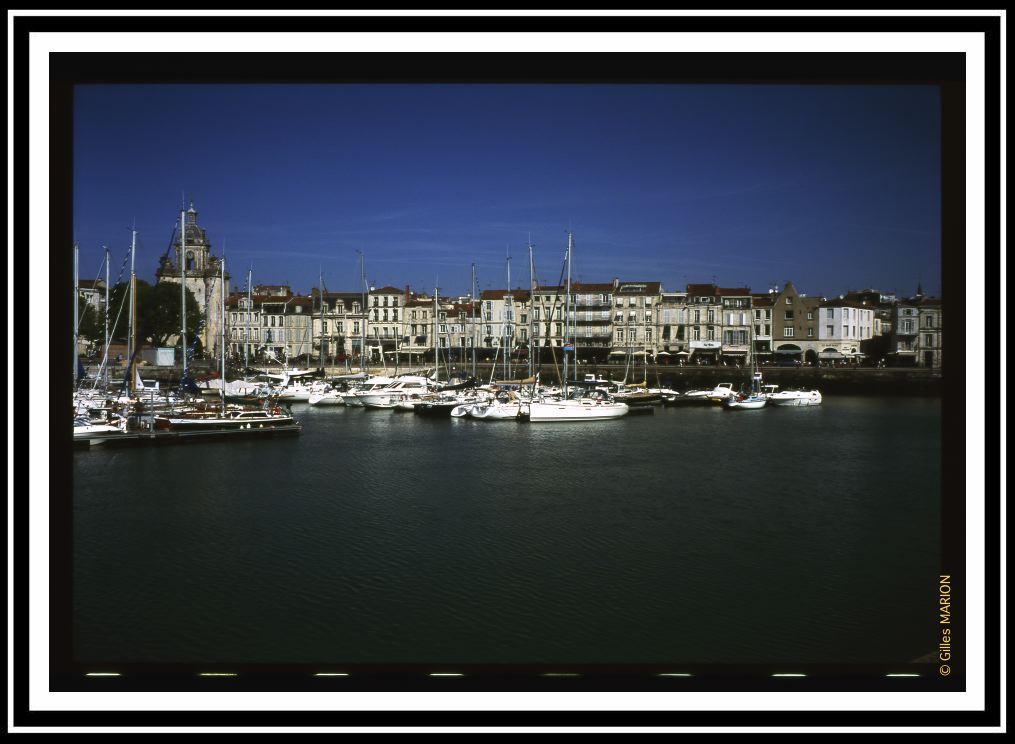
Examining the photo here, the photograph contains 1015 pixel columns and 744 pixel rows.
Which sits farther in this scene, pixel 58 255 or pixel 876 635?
pixel 876 635

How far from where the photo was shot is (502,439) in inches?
501

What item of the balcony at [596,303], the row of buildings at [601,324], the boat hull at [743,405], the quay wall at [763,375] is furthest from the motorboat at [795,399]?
the balcony at [596,303]

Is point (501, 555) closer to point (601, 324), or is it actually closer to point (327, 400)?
point (327, 400)

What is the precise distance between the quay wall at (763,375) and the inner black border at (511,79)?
730 inches

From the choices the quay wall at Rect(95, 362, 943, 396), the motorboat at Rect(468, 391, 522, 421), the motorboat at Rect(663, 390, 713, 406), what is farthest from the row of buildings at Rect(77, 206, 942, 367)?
the motorboat at Rect(468, 391, 522, 421)

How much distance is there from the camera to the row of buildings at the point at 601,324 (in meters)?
26.8

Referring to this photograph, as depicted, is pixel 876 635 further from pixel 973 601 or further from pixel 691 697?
pixel 691 697

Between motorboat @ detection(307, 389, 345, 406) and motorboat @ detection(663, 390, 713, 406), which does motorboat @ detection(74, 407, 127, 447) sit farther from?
motorboat @ detection(663, 390, 713, 406)

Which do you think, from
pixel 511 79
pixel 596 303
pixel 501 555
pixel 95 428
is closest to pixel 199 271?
pixel 95 428

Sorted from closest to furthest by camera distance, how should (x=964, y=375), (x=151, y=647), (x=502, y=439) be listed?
1. (x=964, y=375)
2. (x=151, y=647)
3. (x=502, y=439)
